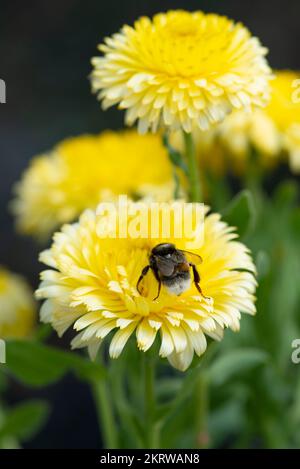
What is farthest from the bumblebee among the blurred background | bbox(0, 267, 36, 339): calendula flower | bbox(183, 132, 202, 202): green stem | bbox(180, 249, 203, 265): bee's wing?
the blurred background

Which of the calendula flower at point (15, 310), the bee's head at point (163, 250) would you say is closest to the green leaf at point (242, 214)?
the bee's head at point (163, 250)

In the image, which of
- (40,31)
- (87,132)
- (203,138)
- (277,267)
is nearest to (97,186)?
(203,138)

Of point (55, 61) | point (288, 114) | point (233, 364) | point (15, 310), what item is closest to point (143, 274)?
point (233, 364)

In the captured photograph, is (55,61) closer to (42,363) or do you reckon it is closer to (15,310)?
(15,310)

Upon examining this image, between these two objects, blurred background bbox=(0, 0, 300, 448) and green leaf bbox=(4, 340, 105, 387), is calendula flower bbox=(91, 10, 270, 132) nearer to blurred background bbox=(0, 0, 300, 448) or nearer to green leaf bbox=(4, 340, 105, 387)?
green leaf bbox=(4, 340, 105, 387)
